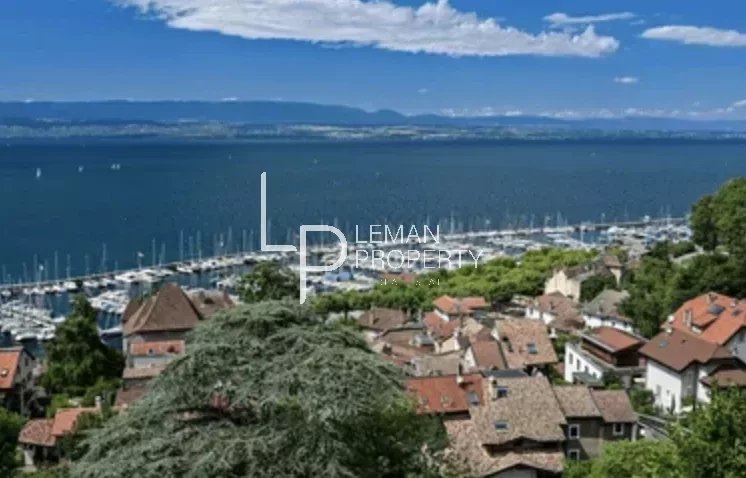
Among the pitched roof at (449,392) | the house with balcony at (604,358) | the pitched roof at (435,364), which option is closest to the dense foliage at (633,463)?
the pitched roof at (449,392)

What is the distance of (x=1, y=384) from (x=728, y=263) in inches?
1117

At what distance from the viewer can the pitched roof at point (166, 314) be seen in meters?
32.5

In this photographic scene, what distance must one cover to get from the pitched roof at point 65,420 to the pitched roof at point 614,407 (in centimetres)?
1319

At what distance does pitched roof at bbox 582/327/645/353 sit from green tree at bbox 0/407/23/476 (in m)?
18.4

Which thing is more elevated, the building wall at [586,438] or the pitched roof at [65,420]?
the building wall at [586,438]

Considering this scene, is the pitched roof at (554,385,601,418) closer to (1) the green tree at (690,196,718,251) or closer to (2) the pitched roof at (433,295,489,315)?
(2) the pitched roof at (433,295,489,315)

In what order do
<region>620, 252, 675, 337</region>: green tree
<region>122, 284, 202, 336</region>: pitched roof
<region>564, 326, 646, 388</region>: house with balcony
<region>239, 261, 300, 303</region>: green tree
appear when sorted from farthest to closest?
<region>620, 252, 675, 337</region>: green tree → <region>122, 284, 202, 336</region>: pitched roof → <region>564, 326, 646, 388</region>: house with balcony → <region>239, 261, 300, 303</region>: green tree

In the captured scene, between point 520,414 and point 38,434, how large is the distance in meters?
12.8

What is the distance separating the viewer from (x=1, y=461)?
18109 mm

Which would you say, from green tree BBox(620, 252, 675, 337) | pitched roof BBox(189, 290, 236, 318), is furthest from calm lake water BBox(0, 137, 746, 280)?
green tree BBox(620, 252, 675, 337)

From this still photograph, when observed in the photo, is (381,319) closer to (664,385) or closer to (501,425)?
(664,385)

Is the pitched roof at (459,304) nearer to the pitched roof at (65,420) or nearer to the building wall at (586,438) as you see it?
the building wall at (586,438)

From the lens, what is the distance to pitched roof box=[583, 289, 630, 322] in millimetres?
36575

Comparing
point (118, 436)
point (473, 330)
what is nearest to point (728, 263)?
point (473, 330)
